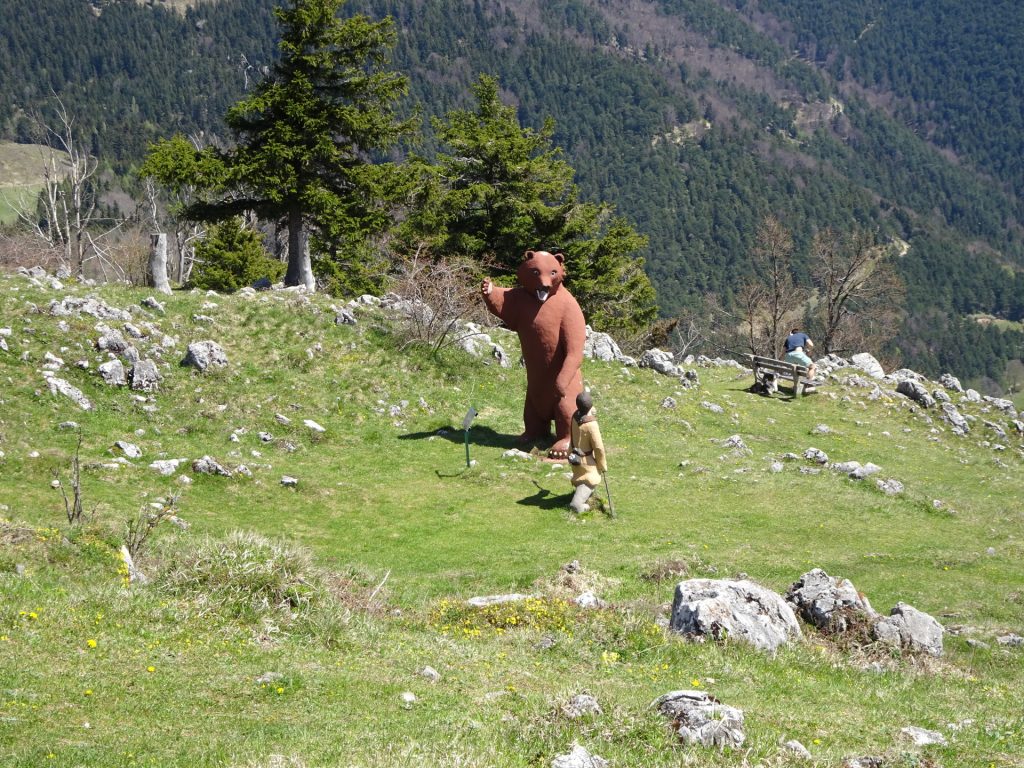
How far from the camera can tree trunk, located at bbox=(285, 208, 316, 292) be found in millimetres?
34094

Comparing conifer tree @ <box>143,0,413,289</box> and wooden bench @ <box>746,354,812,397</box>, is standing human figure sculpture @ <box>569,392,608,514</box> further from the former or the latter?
conifer tree @ <box>143,0,413,289</box>

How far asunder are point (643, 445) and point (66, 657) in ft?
56.5

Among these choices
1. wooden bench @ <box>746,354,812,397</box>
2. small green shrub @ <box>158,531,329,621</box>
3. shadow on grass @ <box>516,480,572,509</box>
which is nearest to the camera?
small green shrub @ <box>158,531,329,621</box>

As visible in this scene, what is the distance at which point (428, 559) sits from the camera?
52.0ft

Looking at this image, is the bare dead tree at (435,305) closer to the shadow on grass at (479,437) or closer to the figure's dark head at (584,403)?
the shadow on grass at (479,437)

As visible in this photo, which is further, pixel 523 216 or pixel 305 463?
pixel 523 216

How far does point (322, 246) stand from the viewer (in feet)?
136

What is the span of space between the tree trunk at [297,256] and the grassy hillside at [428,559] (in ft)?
20.4

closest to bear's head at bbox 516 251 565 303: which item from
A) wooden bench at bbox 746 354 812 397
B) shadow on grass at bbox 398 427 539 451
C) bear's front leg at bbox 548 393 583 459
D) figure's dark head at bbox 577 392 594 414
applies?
bear's front leg at bbox 548 393 583 459

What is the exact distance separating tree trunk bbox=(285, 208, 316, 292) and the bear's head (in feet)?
48.4

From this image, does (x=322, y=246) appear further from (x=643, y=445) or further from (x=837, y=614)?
(x=837, y=614)

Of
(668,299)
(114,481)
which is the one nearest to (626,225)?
(114,481)

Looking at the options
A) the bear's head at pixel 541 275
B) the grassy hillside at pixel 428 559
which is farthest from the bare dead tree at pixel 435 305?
the bear's head at pixel 541 275

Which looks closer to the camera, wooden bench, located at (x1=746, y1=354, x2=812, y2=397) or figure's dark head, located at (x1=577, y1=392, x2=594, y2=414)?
figure's dark head, located at (x1=577, y1=392, x2=594, y2=414)
